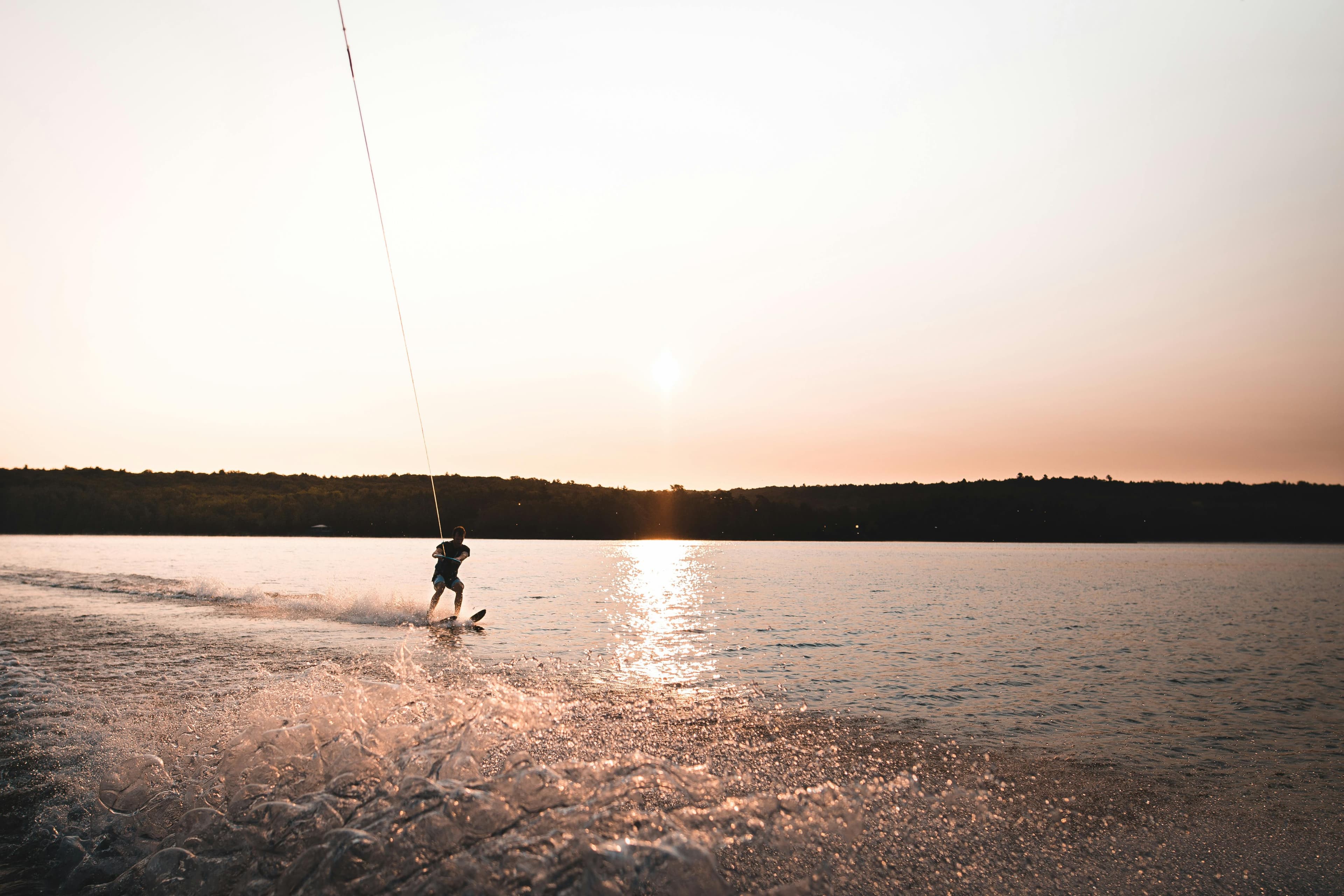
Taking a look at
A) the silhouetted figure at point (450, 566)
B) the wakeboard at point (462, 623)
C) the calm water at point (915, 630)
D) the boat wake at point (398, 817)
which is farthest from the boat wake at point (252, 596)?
the boat wake at point (398, 817)

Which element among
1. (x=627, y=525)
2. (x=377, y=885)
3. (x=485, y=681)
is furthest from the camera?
(x=627, y=525)

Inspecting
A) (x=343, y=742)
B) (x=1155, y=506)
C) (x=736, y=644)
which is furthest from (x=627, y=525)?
(x=343, y=742)

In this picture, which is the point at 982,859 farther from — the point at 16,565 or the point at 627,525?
the point at 627,525

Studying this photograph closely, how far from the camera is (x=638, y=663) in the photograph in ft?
42.2

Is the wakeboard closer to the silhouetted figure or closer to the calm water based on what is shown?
the silhouetted figure

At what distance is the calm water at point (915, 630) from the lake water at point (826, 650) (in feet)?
0.31

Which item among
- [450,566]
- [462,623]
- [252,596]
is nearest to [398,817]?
[462,623]

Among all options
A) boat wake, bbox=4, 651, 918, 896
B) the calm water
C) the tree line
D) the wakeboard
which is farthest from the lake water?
the tree line

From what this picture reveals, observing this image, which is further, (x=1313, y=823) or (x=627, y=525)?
(x=627, y=525)

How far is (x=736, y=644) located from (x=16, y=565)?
35432mm

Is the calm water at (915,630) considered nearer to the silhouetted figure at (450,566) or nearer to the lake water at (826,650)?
the lake water at (826,650)

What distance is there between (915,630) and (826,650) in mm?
4278

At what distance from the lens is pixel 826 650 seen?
14695mm

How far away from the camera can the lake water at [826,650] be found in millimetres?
8656
